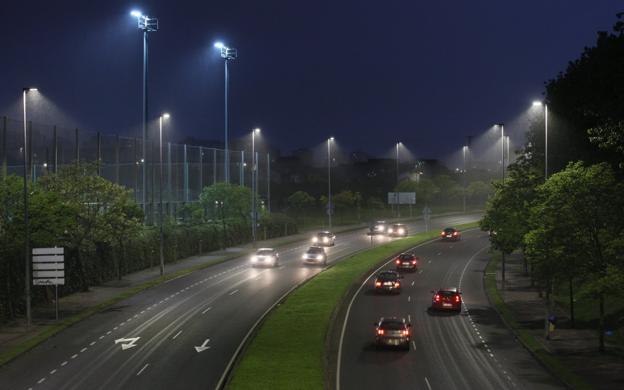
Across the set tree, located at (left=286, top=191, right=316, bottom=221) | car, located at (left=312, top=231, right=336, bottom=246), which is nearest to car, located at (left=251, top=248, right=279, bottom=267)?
car, located at (left=312, top=231, right=336, bottom=246)

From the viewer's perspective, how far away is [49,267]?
4238 centimetres

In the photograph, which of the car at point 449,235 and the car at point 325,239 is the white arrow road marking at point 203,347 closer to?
the car at point 325,239

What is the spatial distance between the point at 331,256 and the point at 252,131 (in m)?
19.7

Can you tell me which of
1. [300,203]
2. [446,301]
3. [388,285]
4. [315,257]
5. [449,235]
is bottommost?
[446,301]

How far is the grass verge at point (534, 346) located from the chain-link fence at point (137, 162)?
29.2 m

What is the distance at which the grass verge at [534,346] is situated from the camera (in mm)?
29975

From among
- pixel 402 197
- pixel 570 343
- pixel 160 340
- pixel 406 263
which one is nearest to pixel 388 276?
pixel 406 263

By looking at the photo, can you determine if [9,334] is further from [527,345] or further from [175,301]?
[527,345]

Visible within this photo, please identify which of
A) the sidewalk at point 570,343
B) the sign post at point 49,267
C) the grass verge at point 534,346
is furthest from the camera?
the sign post at point 49,267

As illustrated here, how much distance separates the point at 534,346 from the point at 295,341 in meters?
12.2

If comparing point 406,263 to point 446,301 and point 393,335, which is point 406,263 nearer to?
point 446,301

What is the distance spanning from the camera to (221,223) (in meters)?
87.7

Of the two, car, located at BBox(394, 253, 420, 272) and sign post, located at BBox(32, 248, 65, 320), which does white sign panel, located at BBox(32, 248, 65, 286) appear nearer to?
sign post, located at BBox(32, 248, 65, 320)

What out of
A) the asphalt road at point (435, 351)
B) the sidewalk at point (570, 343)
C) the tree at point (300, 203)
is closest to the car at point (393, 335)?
the asphalt road at point (435, 351)
